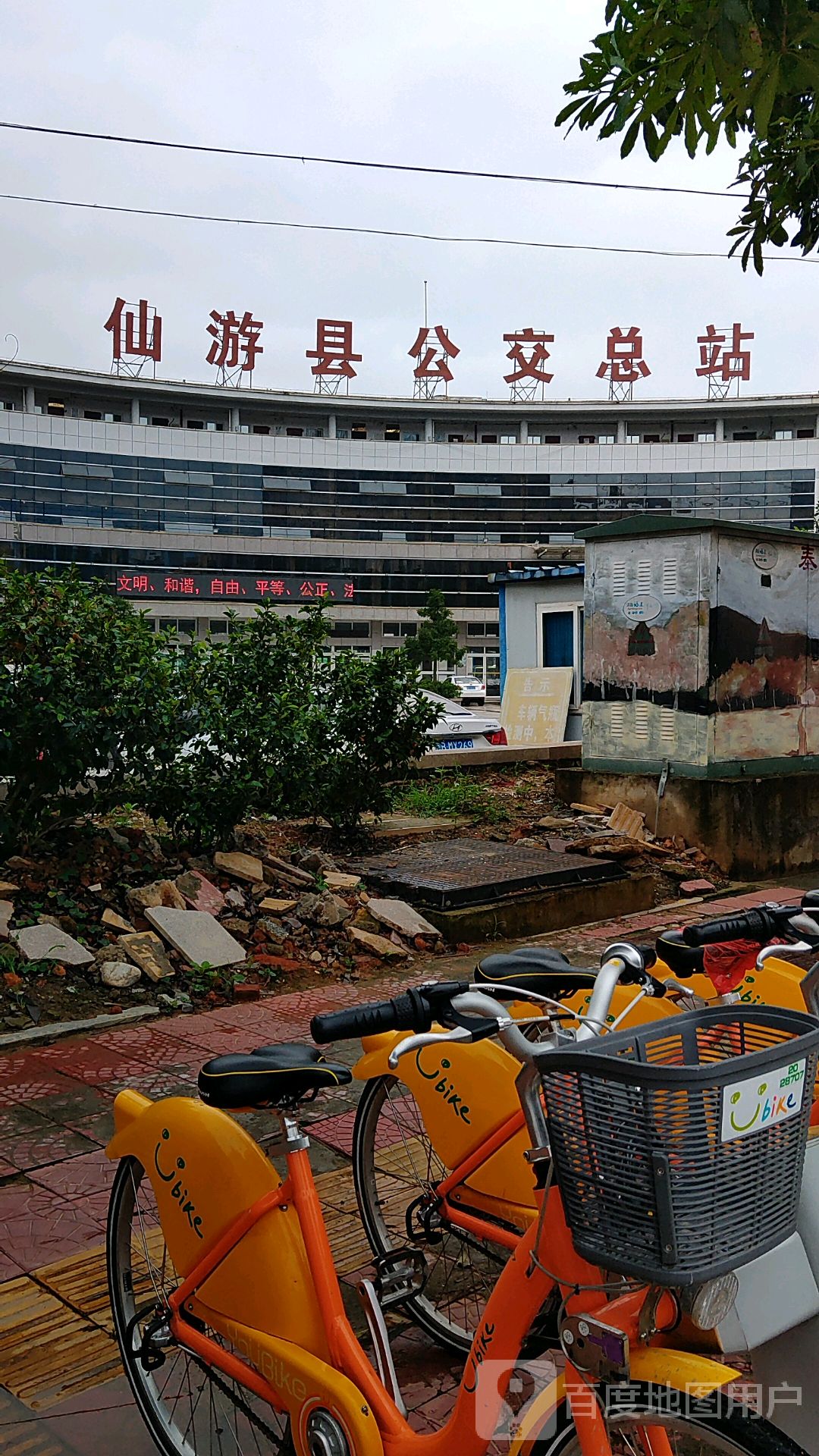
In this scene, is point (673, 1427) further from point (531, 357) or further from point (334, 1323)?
point (531, 357)

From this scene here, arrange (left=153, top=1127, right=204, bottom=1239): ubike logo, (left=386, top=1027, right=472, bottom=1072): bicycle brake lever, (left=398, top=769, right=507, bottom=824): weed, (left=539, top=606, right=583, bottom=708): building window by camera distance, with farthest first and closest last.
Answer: (left=539, top=606, right=583, bottom=708): building window → (left=398, top=769, right=507, bottom=824): weed → (left=153, top=1127, right=204, bottom=1239): ubike logo → (left=386, top=1027, right=472, bottom=1072): bicycle brake lever

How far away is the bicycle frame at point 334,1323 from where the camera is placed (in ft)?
5.61

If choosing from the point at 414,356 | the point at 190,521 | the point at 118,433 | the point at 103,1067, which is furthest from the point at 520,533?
the point at 103,1067

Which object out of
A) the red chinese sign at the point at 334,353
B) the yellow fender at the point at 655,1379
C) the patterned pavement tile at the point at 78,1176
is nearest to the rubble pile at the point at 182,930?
the patterned pavement tile at the point at 78,1176

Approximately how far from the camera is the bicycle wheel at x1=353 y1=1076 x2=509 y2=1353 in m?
3.03

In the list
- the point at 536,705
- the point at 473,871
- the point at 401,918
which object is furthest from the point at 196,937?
the point at 536,705

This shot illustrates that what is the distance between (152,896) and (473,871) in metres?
2.27

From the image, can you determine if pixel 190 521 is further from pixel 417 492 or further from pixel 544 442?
pixel 544 442

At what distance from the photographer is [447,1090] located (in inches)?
117

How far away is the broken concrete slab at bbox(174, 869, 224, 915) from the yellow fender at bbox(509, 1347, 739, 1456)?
5.11 metres

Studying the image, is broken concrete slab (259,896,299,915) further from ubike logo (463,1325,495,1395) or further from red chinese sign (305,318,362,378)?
red chinese sign (305,318,362,378)

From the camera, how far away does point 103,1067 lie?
4.98m

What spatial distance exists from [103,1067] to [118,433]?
211 ft

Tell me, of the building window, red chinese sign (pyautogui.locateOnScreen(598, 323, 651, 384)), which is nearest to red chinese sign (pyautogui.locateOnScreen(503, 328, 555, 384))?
red chinese sign (pyautogui.locateOnScreen(598, 323, 651, 384))
